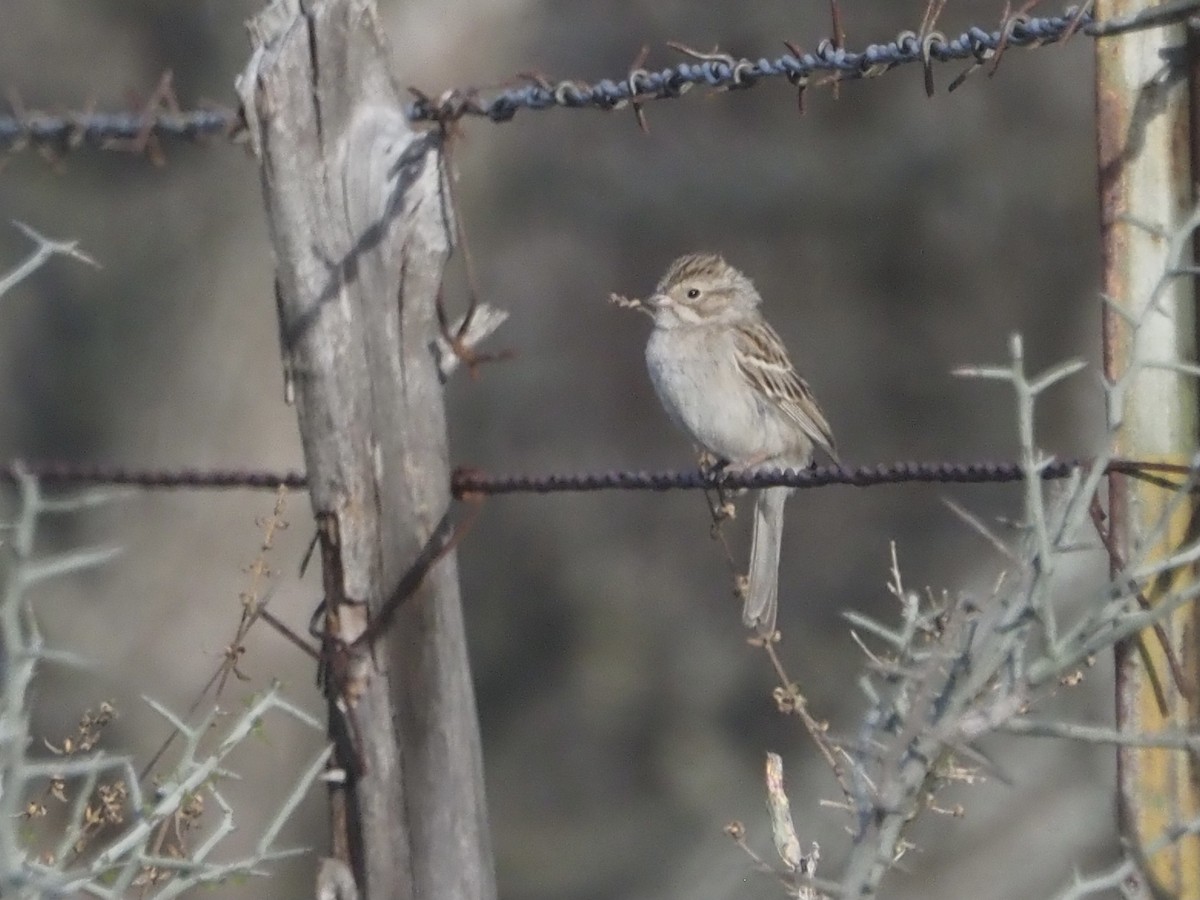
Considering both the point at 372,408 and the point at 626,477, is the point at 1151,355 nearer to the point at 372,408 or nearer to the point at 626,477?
the point at 626,477

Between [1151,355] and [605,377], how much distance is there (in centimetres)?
985

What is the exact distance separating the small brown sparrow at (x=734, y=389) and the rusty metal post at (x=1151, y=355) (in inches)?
111

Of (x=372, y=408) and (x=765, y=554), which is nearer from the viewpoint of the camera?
(x=372, y=408)

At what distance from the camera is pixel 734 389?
6445 mm

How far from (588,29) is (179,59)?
2366mm

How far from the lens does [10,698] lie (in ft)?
9.25

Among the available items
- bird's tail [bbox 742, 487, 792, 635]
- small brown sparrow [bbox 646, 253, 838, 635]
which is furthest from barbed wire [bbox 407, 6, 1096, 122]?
bird's tail [bbox 742, 487, 792, 635]

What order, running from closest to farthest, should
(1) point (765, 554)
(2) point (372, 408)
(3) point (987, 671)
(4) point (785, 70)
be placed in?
(3) point (987, 671)
(2) point (372, 408)
(4) point (785, 70)
(1) point (765, 554)

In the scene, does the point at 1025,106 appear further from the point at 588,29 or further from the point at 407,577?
the point at 407,577

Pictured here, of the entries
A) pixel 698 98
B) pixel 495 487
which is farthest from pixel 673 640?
pixel 495 487

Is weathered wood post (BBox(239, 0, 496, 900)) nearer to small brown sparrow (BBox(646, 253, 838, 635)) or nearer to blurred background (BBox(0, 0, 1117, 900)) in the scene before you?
small brown sparrow (BBox(646, 253, 838, 635))

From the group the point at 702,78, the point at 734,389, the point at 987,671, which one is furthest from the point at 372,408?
the point at 734,389

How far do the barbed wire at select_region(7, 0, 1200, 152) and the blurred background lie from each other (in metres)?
8.28

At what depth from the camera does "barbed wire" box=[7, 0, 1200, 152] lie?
137 inches
